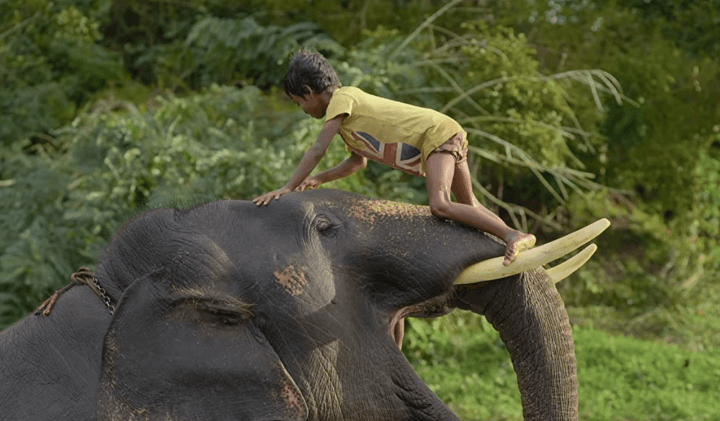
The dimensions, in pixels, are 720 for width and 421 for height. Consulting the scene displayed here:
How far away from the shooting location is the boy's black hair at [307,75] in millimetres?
2805

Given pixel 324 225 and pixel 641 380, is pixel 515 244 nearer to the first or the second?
pixel 324 225

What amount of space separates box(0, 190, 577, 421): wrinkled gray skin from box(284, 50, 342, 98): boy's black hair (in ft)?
1.20

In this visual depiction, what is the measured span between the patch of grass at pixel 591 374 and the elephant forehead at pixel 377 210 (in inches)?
150

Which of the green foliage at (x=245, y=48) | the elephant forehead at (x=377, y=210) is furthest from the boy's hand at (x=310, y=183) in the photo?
the green foliage at (x=245, y=48)

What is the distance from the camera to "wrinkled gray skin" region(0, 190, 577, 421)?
2.31 m

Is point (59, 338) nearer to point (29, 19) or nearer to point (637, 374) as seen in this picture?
point (637, 374)

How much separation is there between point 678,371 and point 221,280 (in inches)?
224

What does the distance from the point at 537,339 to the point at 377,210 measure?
0.54m

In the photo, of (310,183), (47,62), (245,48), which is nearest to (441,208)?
(310,183)

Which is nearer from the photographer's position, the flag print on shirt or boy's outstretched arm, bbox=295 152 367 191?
the flag print on shirt

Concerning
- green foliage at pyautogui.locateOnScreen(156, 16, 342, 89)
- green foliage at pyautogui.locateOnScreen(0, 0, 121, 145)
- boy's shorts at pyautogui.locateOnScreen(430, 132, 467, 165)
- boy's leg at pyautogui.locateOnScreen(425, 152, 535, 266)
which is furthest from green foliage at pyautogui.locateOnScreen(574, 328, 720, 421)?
green foliage at pyautogui.locateOnScreen(0, 0, 121, 145)

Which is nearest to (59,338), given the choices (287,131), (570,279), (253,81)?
(287,131)

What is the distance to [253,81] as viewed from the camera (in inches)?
370

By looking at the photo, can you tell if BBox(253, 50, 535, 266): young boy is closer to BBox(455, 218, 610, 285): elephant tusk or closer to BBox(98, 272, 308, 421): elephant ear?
BBox(455, 218, 610, 285): elephant tusk
